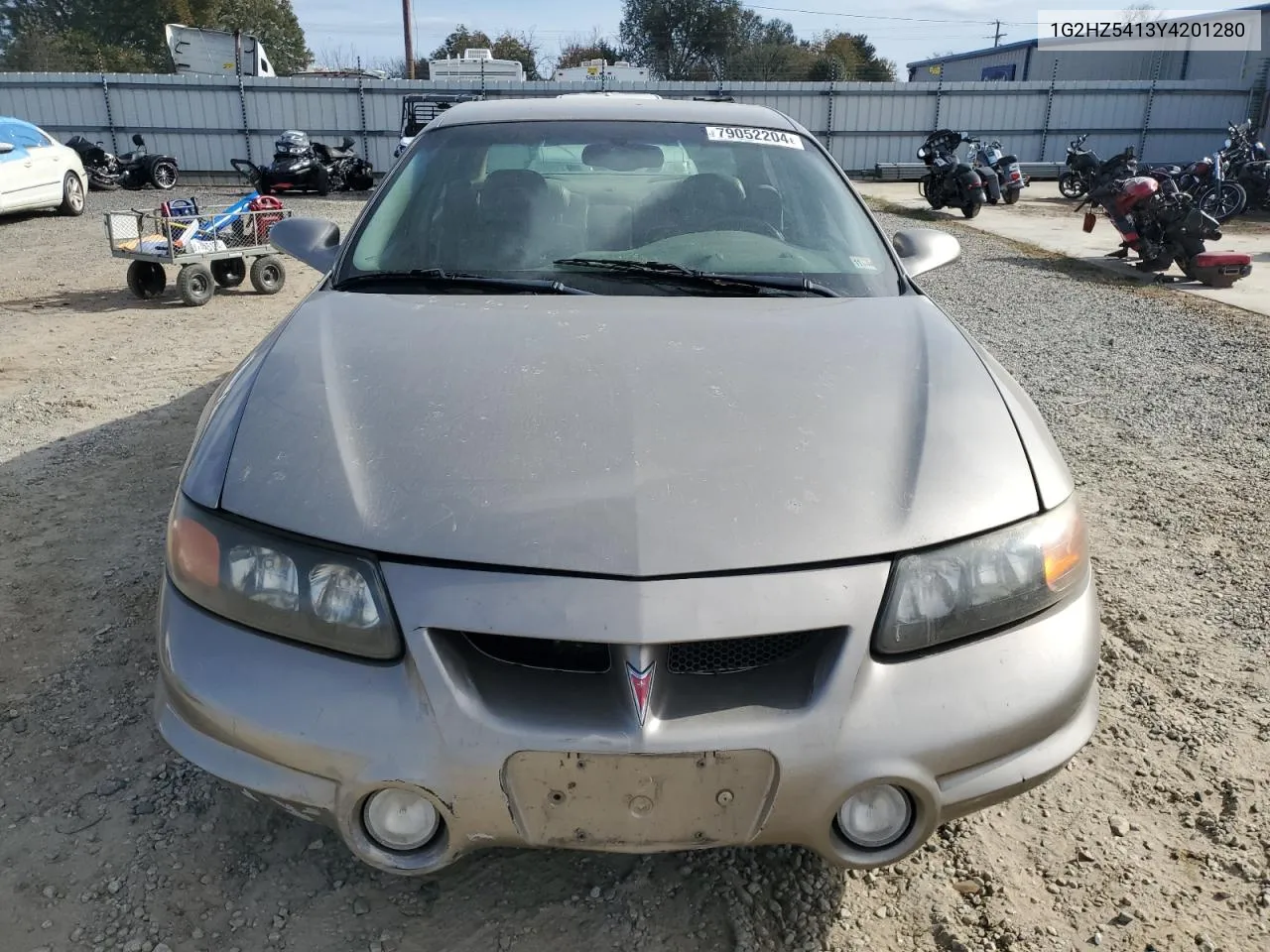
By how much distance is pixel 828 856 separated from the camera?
1.57m

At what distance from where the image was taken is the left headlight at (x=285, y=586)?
152 centimetres

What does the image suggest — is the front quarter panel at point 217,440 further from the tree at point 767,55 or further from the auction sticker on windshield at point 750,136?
the tree at point 767,55

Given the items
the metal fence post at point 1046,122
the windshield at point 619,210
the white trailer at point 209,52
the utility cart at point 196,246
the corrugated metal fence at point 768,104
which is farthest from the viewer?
the metal fence post at point 1046,122

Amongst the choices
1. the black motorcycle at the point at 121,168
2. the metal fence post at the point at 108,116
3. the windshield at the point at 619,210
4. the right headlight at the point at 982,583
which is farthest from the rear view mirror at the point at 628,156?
the metal fence post at the point at 108,116

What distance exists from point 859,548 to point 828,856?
53 cm

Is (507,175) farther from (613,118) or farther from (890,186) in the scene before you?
(890,186)

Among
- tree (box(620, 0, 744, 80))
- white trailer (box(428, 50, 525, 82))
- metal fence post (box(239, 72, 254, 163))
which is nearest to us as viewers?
metal fence post (box(239, 72, 254, 163))

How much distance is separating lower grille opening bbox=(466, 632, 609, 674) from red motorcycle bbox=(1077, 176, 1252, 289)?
9.59 metres

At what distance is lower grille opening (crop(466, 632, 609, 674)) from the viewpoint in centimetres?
154

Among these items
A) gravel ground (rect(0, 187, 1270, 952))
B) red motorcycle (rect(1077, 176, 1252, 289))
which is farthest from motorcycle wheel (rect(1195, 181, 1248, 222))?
gravel ground (rect(0, 187, 1270, 952))

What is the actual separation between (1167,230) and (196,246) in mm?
9185

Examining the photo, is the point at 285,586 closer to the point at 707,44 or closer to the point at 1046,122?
the point at 1046,122

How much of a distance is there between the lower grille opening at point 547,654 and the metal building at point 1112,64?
926 inches

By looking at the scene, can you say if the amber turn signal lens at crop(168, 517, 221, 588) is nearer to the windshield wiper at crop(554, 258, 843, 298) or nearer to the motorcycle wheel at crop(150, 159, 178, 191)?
the windshield wiper at crop(554, 258, 843, 298)
